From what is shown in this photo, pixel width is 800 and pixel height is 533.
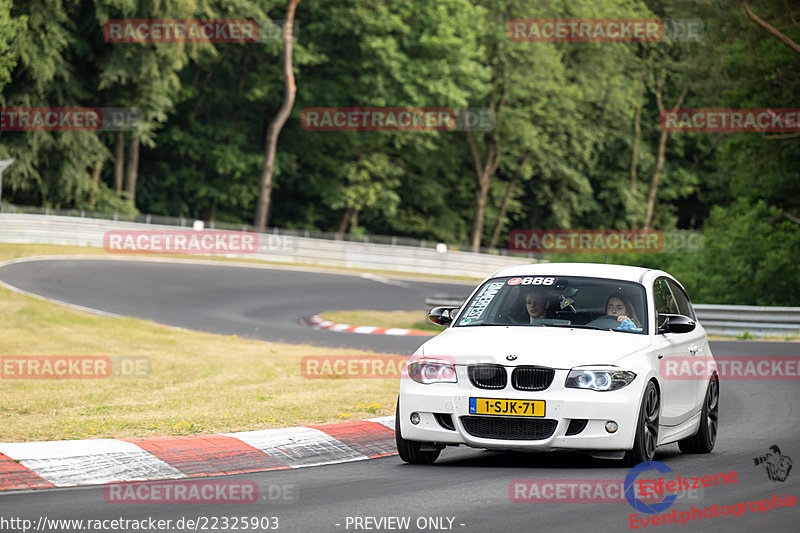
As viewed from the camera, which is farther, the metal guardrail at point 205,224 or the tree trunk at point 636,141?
the tree trunk at point 636,141

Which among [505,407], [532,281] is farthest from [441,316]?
[505,407]

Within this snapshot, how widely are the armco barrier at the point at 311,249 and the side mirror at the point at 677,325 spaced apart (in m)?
36.8

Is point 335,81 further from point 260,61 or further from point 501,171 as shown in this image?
point 501,171

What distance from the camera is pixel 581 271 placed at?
34.4ft

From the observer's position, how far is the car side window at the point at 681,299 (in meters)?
11.4

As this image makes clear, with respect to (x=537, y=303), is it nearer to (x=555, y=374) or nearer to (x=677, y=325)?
(x=677, y=325)

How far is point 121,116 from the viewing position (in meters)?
53.8

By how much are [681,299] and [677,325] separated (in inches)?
63.1

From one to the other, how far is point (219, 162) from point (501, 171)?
64.3ft

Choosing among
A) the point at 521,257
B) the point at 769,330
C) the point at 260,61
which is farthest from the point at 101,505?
the point at 260,61

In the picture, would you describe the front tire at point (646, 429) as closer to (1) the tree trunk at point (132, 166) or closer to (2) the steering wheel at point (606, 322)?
(2) the steering wheel at point (606, 322)
